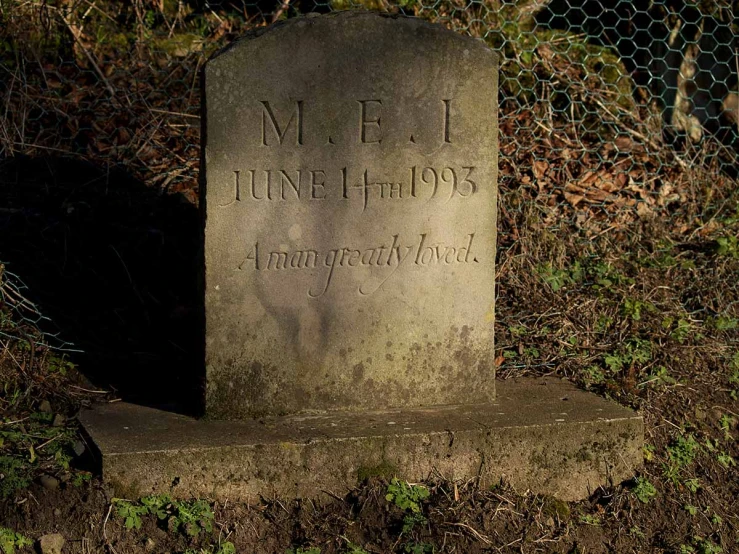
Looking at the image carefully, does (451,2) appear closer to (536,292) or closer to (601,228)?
(601,228)

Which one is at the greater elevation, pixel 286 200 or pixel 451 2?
pixel 451 2

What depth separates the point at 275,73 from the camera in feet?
11.0

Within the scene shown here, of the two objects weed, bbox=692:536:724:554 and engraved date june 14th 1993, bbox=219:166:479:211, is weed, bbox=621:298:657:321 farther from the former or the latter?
engraved date june 14th 1993, bbox=219:166:479:211

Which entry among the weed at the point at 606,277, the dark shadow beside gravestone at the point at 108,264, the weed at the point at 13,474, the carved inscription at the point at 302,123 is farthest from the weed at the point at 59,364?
the weed at the point at 606,277

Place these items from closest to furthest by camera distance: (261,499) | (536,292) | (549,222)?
(261,499) < (536,292) < (549,222)

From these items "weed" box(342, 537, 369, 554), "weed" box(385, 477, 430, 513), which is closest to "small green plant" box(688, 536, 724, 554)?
"weed" box(385, 477, 430, 513)

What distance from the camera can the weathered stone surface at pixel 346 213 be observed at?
337 centimetres

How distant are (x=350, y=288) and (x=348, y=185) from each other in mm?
388

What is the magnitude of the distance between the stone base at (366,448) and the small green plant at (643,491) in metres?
0.06

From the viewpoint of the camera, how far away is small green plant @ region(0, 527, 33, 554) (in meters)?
3.00

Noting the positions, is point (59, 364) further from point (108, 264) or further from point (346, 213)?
point (346, 213)

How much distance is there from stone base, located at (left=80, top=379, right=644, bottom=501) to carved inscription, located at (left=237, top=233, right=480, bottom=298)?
0.53 metres

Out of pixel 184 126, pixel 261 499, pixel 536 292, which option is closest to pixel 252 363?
pixel 261 499

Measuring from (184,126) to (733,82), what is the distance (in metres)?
3.63
